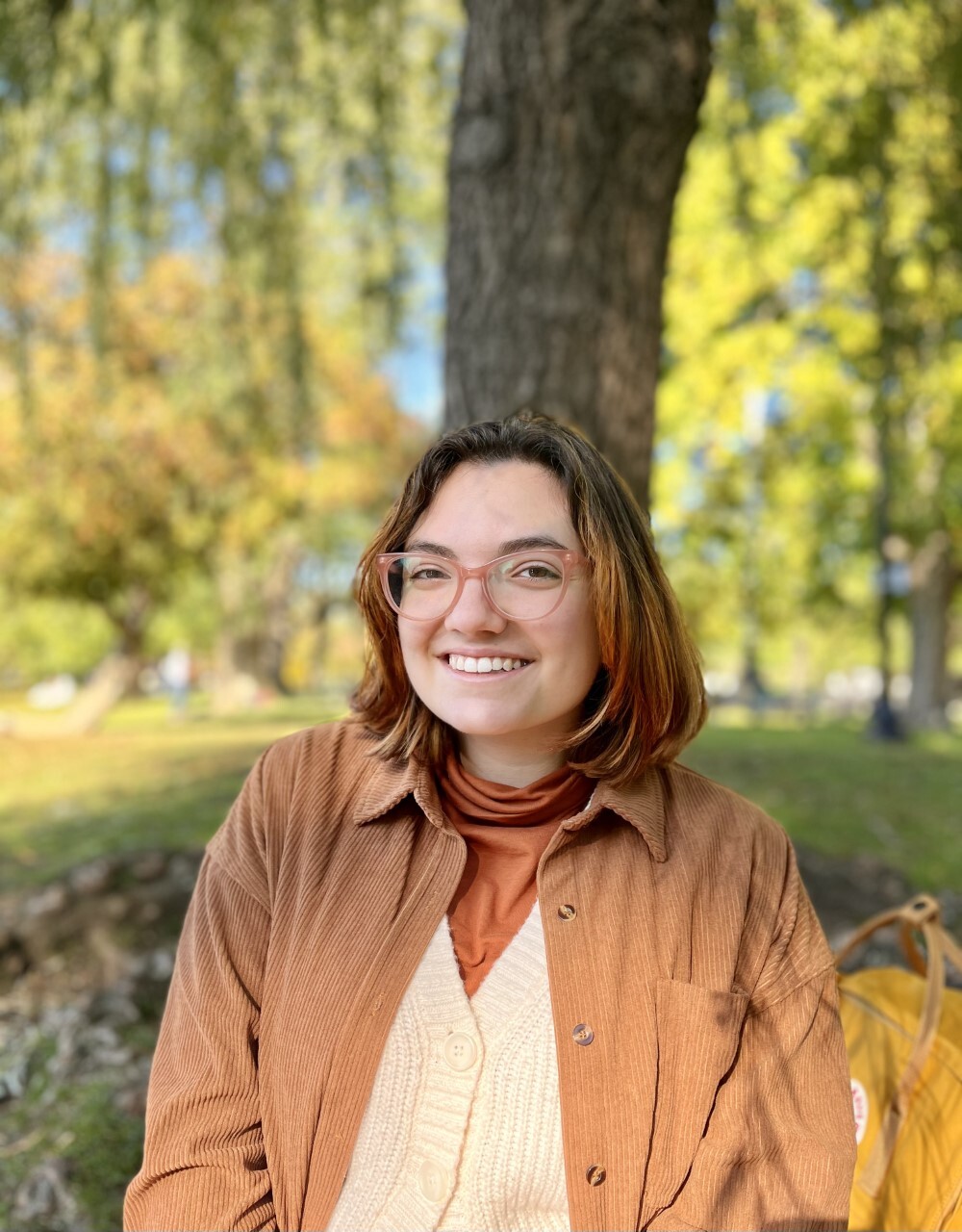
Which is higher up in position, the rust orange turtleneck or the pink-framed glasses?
the pink-framed glasses

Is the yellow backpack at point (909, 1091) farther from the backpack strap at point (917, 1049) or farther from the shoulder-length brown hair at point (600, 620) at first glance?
the shoulder-length brown hair at point (600, 620)

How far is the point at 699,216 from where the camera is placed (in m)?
11.3

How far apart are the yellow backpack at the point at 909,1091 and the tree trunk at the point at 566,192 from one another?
1392 mm

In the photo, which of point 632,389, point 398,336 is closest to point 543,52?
point 632,389

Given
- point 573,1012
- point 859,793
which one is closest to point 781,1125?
point 573,1012

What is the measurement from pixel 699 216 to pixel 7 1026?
Answer: 10509 millimetres

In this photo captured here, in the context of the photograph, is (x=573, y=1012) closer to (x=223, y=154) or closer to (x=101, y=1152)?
(x=101, y=1152)

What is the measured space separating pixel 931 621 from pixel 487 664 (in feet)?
49.4

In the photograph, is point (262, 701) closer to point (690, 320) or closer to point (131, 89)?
point (690, 320)

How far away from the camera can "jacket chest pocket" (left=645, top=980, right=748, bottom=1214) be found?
1505mm

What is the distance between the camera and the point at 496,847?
5.43ft

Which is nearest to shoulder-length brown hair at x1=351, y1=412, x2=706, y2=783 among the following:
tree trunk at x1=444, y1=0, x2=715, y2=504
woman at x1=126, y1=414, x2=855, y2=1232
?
woman at x1=126, y1=414, x2=855, y2=1232

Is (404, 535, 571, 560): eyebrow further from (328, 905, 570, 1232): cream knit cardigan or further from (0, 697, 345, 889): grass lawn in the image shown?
(0, 697, 345, 889): grass lawn

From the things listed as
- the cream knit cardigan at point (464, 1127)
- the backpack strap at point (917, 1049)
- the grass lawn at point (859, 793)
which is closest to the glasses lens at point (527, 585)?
the cream knit cardigan at point (464, 1127)
